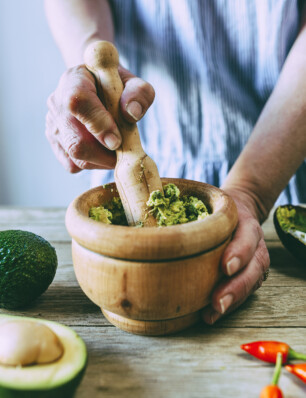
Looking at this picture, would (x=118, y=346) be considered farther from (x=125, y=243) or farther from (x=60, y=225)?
(x=60, y=225)

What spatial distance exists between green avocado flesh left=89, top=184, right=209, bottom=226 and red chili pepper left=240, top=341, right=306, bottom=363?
0.27 metres

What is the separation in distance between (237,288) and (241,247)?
0.27ft

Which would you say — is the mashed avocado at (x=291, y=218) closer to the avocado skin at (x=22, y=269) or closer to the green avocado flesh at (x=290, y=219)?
the green avocado flesh at (x=290, y=219)

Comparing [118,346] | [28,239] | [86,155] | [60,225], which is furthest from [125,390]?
[60,225]

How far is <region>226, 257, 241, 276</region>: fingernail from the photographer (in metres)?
0.78

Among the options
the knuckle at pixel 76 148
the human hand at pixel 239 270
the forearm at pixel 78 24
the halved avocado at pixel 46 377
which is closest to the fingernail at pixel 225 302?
the human hand at pixel 239 270

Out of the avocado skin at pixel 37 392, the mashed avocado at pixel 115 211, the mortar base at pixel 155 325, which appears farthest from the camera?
the mashed avocado at pixel 115 211

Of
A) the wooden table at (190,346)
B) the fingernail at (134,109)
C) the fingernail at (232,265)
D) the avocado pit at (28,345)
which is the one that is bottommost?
the wooden table at (190,346)

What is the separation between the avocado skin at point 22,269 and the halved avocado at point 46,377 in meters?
0.23

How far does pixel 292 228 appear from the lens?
1.11 metres

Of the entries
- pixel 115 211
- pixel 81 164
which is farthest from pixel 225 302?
pixel 81 164

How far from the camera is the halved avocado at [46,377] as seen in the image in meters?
0.58

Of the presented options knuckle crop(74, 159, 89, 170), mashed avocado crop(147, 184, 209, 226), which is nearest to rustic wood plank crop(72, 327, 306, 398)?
mashed avocado crop(147, 184, 209, 226)

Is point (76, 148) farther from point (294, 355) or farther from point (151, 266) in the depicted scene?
point (294, 355)
